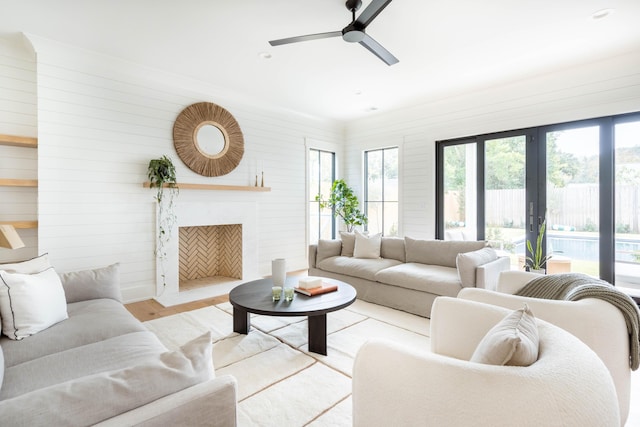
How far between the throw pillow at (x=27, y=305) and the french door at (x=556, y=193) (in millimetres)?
4548

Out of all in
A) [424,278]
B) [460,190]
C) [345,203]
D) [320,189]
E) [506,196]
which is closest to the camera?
[424,278]

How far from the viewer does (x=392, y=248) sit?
4.39 meters

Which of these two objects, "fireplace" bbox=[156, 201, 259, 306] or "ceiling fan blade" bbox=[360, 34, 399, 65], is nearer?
"ceiling fan blade" bbox=[360, 34, 399, 65]

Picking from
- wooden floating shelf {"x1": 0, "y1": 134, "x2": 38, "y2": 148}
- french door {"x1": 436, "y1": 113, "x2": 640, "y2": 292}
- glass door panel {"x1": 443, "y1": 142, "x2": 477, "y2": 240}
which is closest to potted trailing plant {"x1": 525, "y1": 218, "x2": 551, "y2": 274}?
french door {"x1": 436, "y1": 113, "x2": 640, "y2": 292}

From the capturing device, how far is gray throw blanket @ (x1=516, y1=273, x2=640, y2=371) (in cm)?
154

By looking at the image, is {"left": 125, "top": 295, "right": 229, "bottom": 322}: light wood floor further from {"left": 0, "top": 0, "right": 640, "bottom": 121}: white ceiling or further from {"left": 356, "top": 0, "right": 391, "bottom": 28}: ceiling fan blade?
{"left": 356, "top": 0, "right": 391, "bottom": 28}: ceiling fan blade

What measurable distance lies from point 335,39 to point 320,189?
330 centimetres

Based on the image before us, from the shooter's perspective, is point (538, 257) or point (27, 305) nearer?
point (27, 305)

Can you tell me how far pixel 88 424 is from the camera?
2.57ft

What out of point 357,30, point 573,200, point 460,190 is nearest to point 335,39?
point 357,30

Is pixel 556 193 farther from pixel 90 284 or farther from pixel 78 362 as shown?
pixel 90 284

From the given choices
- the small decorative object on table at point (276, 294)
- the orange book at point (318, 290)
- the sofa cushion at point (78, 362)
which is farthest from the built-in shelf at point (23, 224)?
the orange book at point (318, 290)

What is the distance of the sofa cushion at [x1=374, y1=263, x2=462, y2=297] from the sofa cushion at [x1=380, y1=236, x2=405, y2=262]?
36 cm

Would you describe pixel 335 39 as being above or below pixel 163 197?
above
